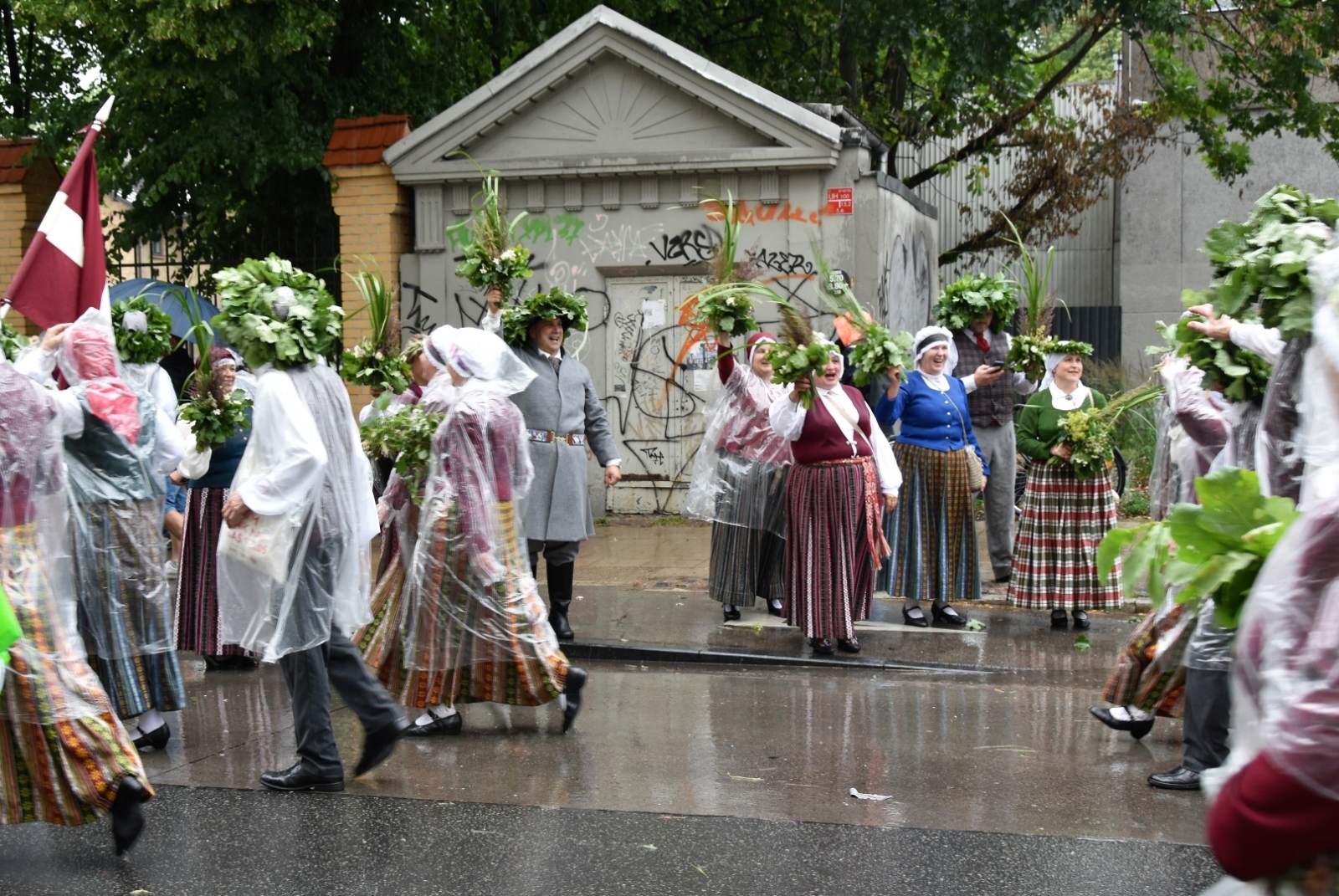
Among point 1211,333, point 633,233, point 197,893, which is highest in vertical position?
point 633,233

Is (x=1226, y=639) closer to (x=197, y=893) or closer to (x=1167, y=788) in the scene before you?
(x=1167, y=788)

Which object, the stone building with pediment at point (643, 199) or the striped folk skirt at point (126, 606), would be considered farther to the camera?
the stone building with pediment at point (643, 199)

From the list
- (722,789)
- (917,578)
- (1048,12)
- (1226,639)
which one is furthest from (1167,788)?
(1048,12)

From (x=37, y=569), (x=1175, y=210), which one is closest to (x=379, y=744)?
(x=37, y=569)

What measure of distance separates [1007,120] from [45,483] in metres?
13.0

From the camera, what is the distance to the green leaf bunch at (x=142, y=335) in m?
6.89

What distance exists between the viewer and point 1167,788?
16.6 feet

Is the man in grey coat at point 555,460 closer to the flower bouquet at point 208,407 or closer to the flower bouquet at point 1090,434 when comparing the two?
the flower bouquet at point 208,407

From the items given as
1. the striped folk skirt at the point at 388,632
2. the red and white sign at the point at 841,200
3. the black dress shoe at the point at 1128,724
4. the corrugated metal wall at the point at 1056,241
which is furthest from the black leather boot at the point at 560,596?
the corrugated metal wall at the point at 1056,241

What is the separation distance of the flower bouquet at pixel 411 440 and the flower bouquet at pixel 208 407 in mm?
1534

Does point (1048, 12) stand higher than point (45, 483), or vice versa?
point (1048, 12)

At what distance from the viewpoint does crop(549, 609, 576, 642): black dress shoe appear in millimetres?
7727

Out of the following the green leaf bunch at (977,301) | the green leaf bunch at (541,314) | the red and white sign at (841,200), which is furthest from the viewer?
the red and white sign at (841,200)

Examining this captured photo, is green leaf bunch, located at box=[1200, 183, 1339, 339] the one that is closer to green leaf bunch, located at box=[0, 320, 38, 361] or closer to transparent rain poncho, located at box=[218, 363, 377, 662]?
transparent rain poncho, located at box=[218, 363, 377, 662]
